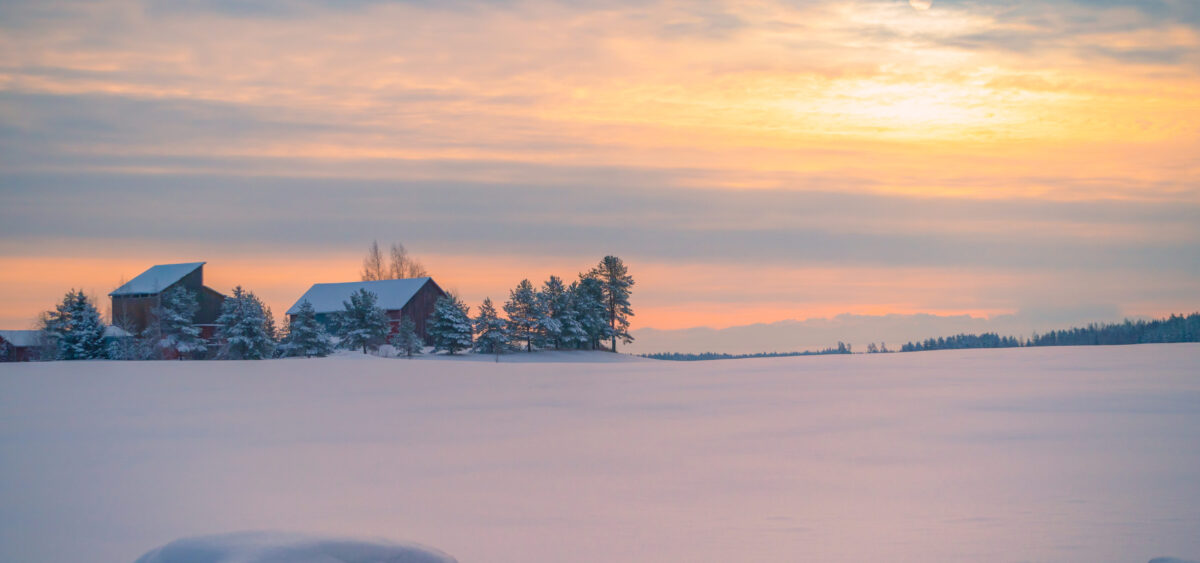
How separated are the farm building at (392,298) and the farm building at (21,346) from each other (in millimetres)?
14486

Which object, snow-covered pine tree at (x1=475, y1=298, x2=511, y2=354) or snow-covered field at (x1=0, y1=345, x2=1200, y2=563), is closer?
snow-covered field at (x1=0, y1=345, x2=1200, y2=563)

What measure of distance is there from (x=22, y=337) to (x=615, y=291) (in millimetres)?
37370

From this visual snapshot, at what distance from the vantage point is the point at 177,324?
51.0 metres

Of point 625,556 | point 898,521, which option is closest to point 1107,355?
point 898,521

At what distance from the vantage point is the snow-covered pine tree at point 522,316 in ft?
175

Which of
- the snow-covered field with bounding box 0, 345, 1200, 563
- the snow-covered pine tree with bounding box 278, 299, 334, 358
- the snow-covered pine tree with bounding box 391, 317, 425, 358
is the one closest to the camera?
the snow-covered field with bounding box 0, 345, 1200, 563

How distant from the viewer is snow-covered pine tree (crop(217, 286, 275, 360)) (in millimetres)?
49312

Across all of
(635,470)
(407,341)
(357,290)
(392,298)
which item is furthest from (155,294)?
(635,470)

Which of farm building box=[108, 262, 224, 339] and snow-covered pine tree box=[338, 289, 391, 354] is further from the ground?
farm building box=[108, 262, 224, 339]

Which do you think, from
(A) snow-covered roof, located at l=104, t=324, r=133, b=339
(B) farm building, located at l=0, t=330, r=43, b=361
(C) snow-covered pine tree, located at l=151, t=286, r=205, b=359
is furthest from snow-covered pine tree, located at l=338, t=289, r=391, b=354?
(B) farm building, located at l=0, t=330, r=43, b=361

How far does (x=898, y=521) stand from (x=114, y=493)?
8730 mm

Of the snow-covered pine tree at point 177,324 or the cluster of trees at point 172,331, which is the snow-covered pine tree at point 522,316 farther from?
the snow-covered pine tree at point 177,324

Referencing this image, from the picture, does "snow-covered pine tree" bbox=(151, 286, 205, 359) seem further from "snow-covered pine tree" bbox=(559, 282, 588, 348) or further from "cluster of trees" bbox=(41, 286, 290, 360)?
"snow-covered pine tree" bbox=(559, 282, 588, 348)

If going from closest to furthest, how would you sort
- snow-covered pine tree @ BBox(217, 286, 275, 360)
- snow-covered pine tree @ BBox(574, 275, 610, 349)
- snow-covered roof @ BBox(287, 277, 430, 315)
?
snow-covered pine tree @ BBox(217, 286, 275, 360), snow-covered pine tree @ BBox(574, 275, 610, 349), snow-covered roof @ BBox(287, 277, 430, 315)
